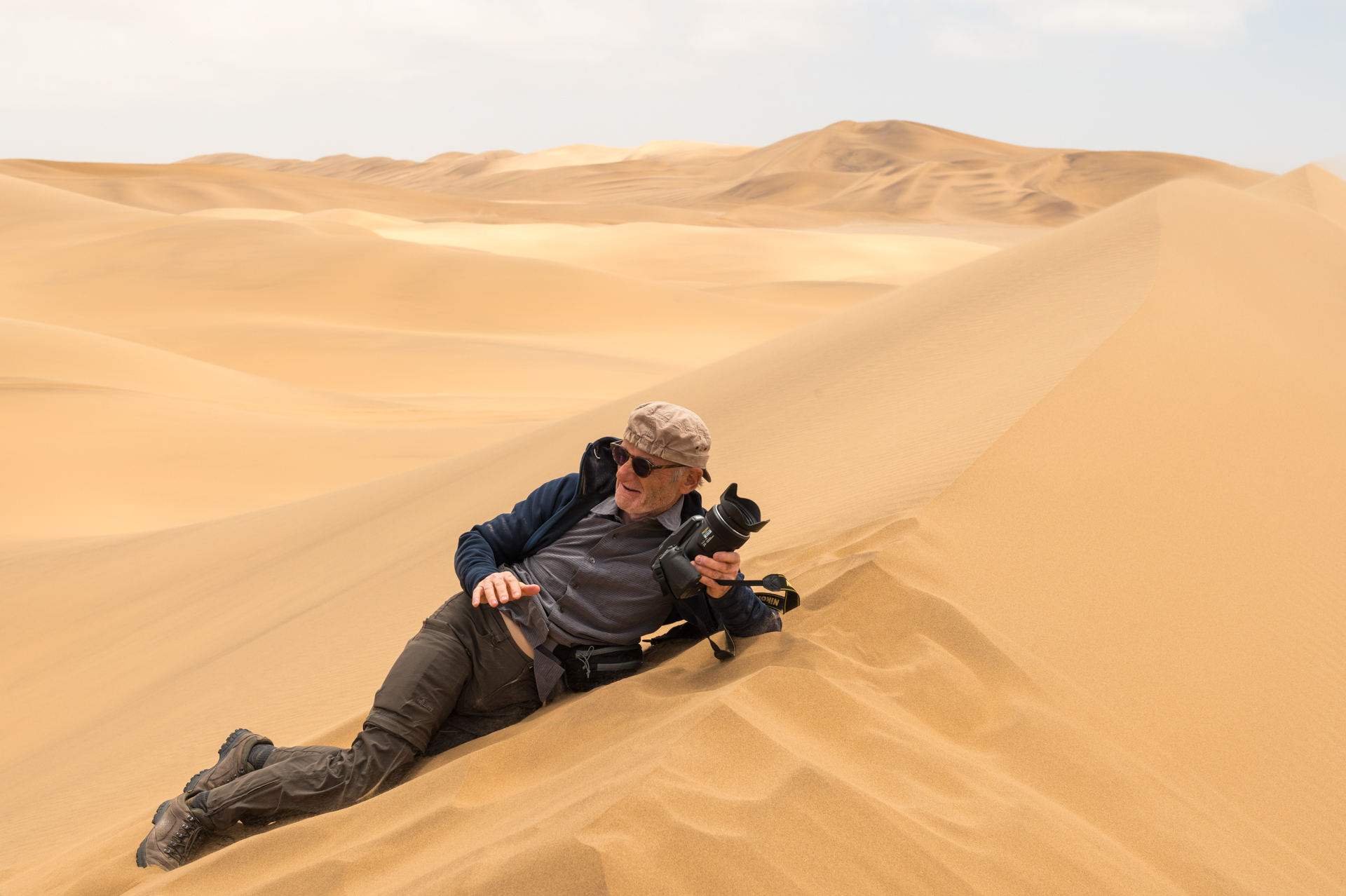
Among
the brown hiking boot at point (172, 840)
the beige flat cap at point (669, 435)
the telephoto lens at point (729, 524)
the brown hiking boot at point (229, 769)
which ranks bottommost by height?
the brown hiking boot at point (172, 840)

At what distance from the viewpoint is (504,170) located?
121000 mm

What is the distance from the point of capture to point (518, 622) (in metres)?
2.92

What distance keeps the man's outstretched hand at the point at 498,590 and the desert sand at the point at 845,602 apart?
1.13 ft

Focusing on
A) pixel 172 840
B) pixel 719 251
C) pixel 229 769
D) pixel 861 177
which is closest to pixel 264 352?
pixel 229 769

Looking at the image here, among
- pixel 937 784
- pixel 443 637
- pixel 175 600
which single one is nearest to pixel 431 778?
pixel 443 637

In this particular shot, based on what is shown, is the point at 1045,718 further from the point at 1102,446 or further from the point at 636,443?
the point at 1102,446

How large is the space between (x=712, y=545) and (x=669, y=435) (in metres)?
0.37

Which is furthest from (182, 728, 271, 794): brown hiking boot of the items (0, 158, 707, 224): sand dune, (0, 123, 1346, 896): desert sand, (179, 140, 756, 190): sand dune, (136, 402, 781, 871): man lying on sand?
(179, 140, 756, 190): sand dune

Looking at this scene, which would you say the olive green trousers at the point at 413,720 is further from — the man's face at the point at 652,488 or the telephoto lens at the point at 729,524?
the telephoto lens at the point at 729,524

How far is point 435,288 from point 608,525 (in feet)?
75.4

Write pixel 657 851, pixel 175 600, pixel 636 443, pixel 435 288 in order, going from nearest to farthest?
pixel 657 851
pixel 636 443
pixel 175 600
pixel 435 288

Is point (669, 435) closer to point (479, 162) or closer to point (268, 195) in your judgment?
point (268, 195)

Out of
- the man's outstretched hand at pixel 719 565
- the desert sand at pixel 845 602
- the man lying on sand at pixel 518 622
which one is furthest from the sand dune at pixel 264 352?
the man's outstretched hand at pixel 719 565

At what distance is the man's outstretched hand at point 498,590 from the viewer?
278 cm
